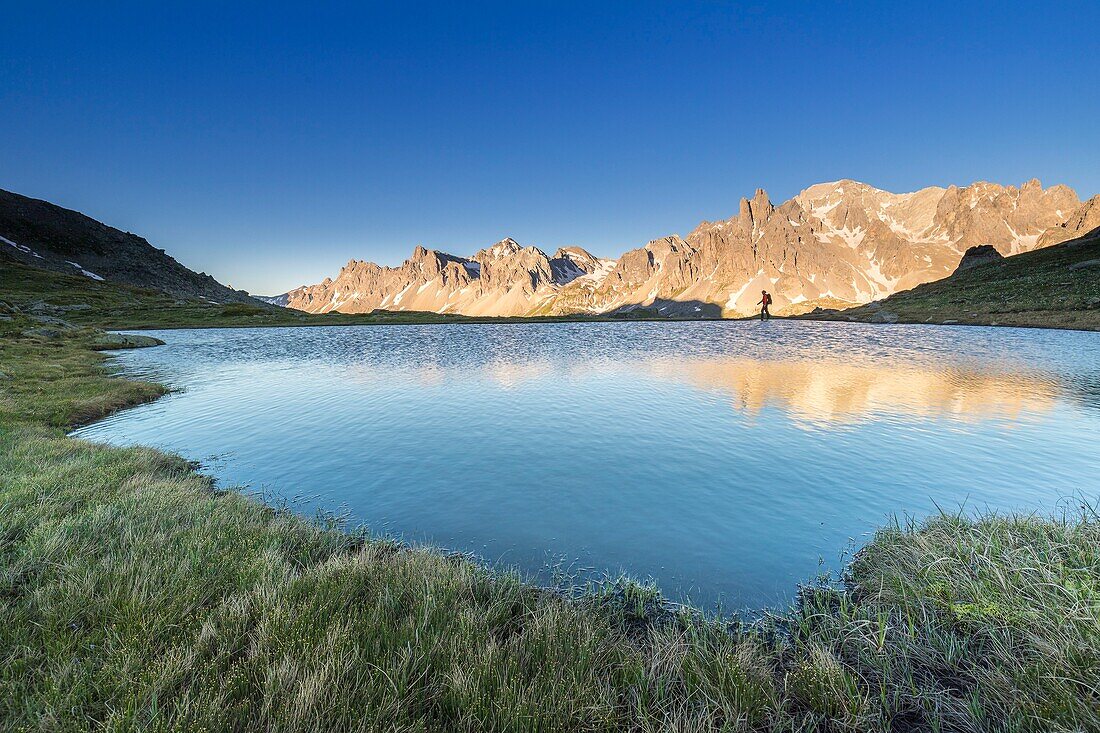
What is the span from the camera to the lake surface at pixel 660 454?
362 inches

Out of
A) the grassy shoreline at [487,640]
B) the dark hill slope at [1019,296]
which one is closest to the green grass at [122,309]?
the dark hill slope at [1019,296]

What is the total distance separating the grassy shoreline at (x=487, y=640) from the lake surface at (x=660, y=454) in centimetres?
154

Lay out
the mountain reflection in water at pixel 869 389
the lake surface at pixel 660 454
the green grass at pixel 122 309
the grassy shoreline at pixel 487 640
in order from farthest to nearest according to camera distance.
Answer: the green grass at pixel 122 309 < the mountain reflection in water at pixel 869 389 < the lake surface at pixel 660 454 < the grassy shoreline at pixel 487 640

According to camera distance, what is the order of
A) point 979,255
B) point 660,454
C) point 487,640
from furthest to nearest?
A: point 979,255
point 660,454
point 487,640

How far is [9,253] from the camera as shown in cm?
16588

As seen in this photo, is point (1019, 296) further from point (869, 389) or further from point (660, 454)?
point (660, 454)

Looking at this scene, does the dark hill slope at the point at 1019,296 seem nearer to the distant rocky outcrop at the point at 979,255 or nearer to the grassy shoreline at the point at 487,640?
the distant rocky outcrop at the point at 979,255

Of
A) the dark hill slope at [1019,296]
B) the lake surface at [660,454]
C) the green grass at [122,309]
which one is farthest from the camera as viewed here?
the green grass at [122,309]

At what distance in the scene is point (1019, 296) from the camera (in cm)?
9119

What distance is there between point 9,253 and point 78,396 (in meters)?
236

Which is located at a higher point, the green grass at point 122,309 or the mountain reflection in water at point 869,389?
the green grass at point 122,309

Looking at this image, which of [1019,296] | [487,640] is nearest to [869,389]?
[487,640]

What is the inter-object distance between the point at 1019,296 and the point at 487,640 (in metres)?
132

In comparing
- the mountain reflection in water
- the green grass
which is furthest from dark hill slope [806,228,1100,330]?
the green grass
